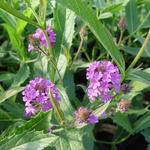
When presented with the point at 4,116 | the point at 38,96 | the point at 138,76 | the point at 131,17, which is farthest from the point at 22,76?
the point at 131,17

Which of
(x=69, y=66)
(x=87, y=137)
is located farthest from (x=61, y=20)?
(x=87, y=137)

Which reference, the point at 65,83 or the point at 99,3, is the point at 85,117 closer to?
the point at 65,83

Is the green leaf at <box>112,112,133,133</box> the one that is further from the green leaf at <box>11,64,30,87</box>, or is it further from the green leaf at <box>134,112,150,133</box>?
the green leaf at <box>11,64,30,87</box>

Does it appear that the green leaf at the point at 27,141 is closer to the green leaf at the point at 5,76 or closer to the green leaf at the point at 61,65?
the green leaf at the point at 61,65

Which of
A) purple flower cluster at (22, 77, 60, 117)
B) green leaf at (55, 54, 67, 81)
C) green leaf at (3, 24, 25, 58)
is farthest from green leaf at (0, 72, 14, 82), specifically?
purple flower cluster at (22, 77, 60, 117)

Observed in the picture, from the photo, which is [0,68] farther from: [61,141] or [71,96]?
[61,141]

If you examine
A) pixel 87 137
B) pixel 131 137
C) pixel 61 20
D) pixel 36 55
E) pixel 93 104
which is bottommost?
pixel 131 137

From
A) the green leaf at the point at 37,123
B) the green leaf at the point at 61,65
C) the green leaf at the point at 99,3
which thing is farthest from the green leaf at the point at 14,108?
the green leaf at the point at 99,3
